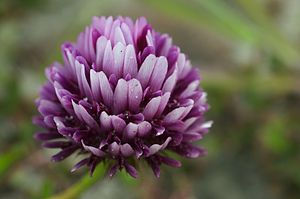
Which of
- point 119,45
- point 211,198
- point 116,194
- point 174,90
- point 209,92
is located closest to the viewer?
point 119,45

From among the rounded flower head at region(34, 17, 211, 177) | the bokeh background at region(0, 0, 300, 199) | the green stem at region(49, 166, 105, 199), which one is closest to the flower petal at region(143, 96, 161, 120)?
the rounded flower head at region(34, 17, 211, 177)

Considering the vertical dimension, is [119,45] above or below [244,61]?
above

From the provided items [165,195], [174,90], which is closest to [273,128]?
[165,195]

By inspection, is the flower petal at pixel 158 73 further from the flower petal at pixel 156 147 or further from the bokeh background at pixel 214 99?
the bokeh background at pixel 214 99

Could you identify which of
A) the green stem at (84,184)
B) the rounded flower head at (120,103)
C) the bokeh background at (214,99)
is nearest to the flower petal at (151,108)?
the rounded flower head at (120,103)

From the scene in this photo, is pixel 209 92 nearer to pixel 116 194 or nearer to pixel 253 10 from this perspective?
pixel 253 10

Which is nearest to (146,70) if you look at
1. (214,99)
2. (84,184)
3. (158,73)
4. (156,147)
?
(158,73)

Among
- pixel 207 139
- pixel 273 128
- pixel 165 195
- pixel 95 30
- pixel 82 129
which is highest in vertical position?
pixel 95 30

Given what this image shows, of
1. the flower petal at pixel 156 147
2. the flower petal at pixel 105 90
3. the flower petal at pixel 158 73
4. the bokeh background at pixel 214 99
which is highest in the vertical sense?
the flower petal at pixel 158 73
